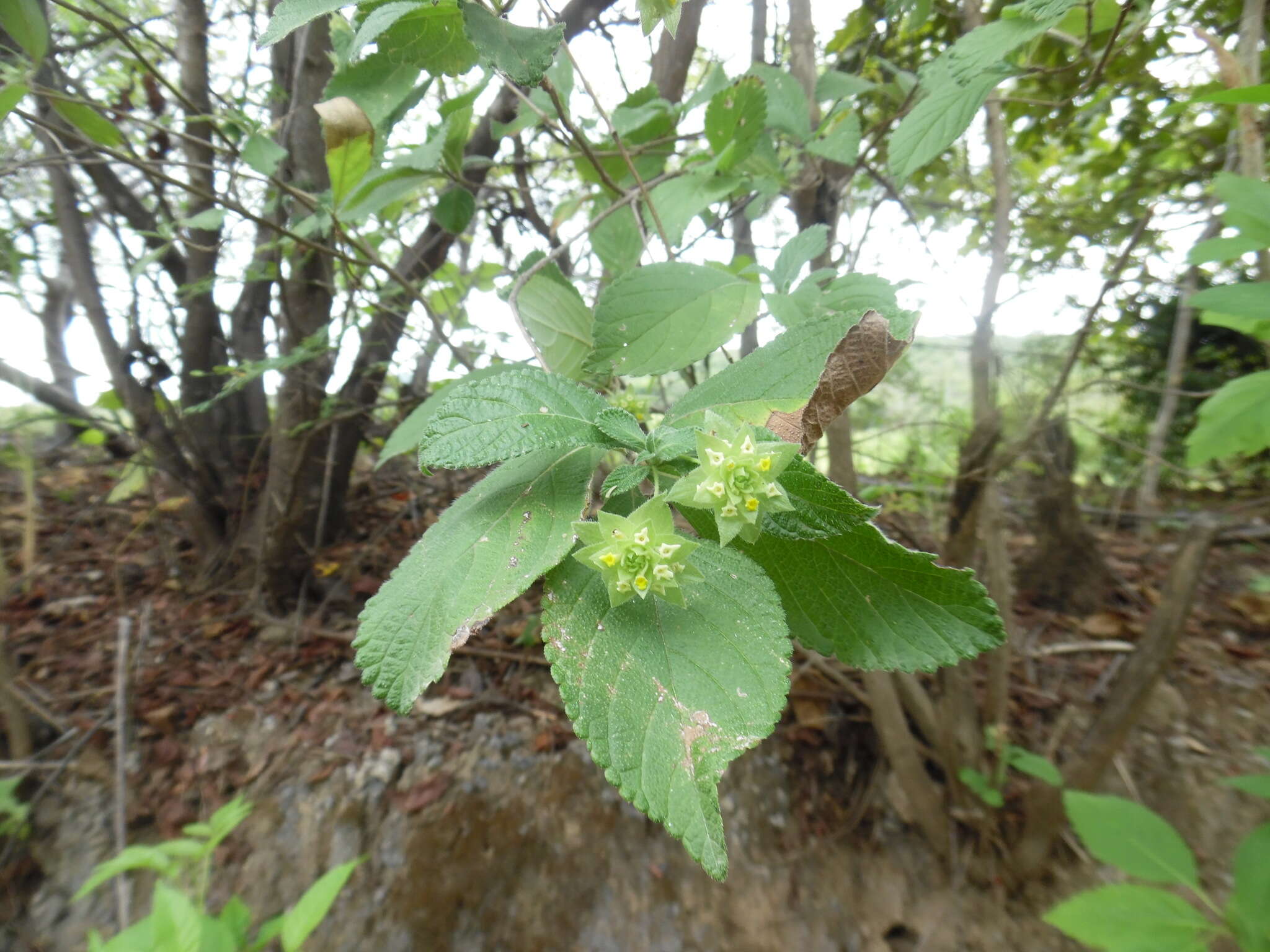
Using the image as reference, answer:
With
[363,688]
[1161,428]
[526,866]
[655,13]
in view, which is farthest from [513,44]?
[1161,428]

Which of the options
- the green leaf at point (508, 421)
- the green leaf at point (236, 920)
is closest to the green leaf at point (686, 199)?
the green leaf at point (508, 421)

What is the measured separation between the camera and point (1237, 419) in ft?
3.03

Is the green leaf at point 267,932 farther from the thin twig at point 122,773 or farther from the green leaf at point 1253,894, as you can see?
the green leaf at point 1253,894

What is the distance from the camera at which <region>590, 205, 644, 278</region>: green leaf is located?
0.95 metres

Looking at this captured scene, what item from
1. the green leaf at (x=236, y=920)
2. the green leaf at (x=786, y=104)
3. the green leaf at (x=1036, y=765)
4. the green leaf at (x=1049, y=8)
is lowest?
the green leaf at (x=236, y=920)

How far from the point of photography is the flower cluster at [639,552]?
18.4 inches

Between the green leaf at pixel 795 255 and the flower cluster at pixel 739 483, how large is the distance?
405mm

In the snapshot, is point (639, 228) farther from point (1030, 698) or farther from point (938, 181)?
point (938, 181)

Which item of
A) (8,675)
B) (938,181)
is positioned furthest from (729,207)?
(8,675)

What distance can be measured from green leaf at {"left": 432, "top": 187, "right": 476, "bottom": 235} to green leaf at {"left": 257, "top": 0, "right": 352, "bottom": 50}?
1.67 ft

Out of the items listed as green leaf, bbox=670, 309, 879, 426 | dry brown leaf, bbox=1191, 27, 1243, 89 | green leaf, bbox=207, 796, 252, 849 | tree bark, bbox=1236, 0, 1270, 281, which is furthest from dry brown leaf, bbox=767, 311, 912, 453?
green leaf, bbox=207, 796, 252, 849

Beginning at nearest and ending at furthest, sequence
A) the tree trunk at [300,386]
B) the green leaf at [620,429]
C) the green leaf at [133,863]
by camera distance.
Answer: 1. the green leaf at [620,429]
2. the green leaf at [133,863]
3. the tree trunk at [300,386]

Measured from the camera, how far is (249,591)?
7.63ft

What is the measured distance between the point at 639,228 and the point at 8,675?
95.4 inches
